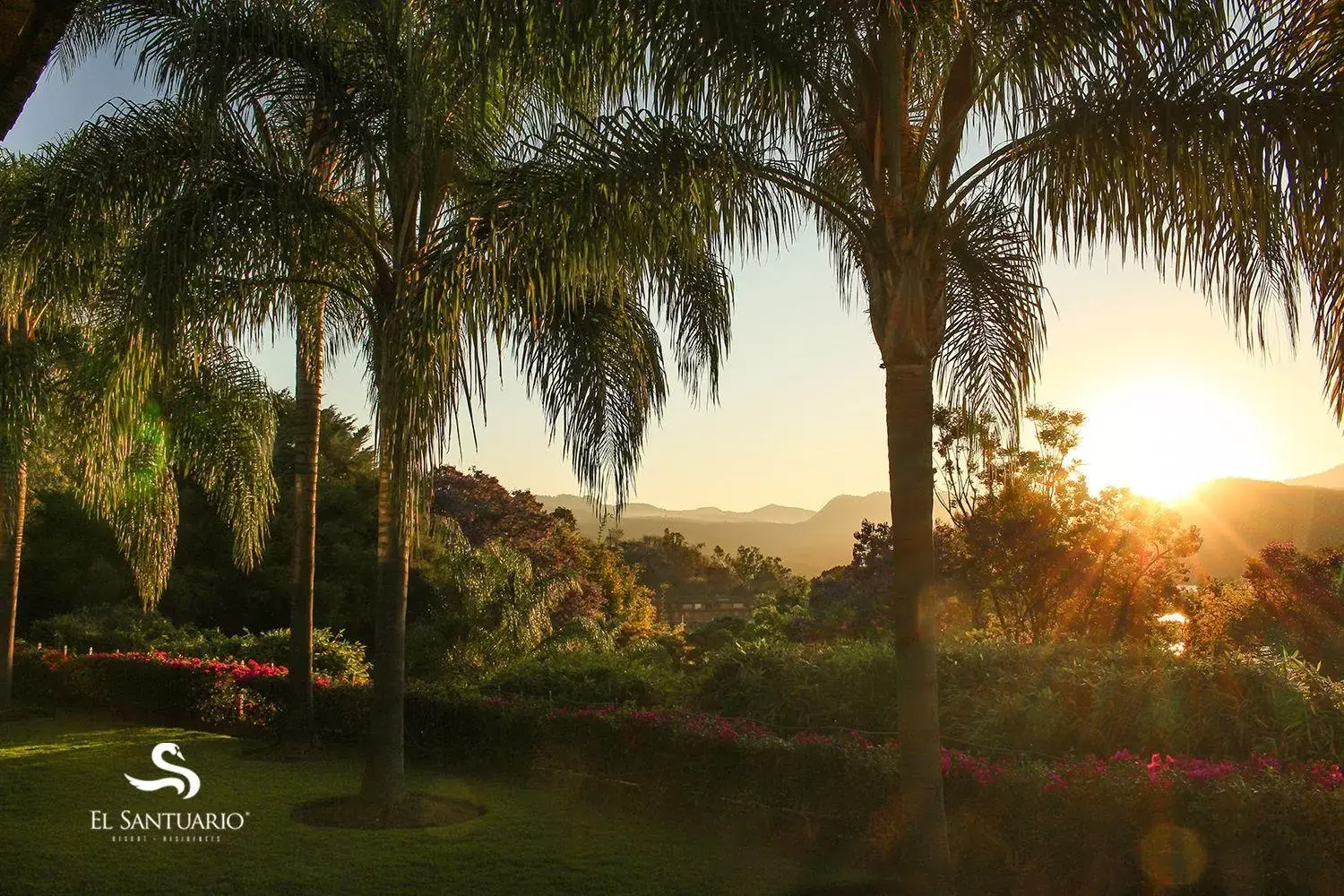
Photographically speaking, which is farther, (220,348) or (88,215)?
(220,348)

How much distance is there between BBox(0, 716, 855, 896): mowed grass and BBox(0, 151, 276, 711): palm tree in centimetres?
271

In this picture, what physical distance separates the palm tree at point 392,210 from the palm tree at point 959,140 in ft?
1.72

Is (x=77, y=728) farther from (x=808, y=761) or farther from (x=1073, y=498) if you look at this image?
(x=1073, y=498)

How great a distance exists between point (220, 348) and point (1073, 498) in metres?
13.5

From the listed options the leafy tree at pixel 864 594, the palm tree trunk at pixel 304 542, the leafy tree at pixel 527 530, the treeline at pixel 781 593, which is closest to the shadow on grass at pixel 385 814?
the palm tree trunk at pixel 304 542

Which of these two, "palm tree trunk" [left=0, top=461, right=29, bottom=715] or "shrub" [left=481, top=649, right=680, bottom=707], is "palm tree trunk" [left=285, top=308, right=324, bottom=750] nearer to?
"shrub" [left=481, top=649, right=680, bottom=707]

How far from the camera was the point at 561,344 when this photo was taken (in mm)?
8367

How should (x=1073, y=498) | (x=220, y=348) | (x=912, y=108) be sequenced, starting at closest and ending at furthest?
(x=912, y=108) → (x=220, y=348) → (x=1073, y=498)

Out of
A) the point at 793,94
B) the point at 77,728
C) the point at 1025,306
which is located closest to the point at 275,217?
the point at 793,94

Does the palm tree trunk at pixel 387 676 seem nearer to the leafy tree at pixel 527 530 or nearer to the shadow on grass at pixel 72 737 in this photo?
the shadow on grass at pixel 72 737

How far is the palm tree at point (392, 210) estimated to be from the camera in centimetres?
504

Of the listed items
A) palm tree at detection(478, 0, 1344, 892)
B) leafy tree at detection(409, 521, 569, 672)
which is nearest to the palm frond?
palm tree at detection(478, 0, 1344, 892)

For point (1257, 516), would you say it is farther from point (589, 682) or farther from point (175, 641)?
point (175, 641)

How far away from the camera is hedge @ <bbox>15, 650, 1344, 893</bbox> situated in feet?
17.1
